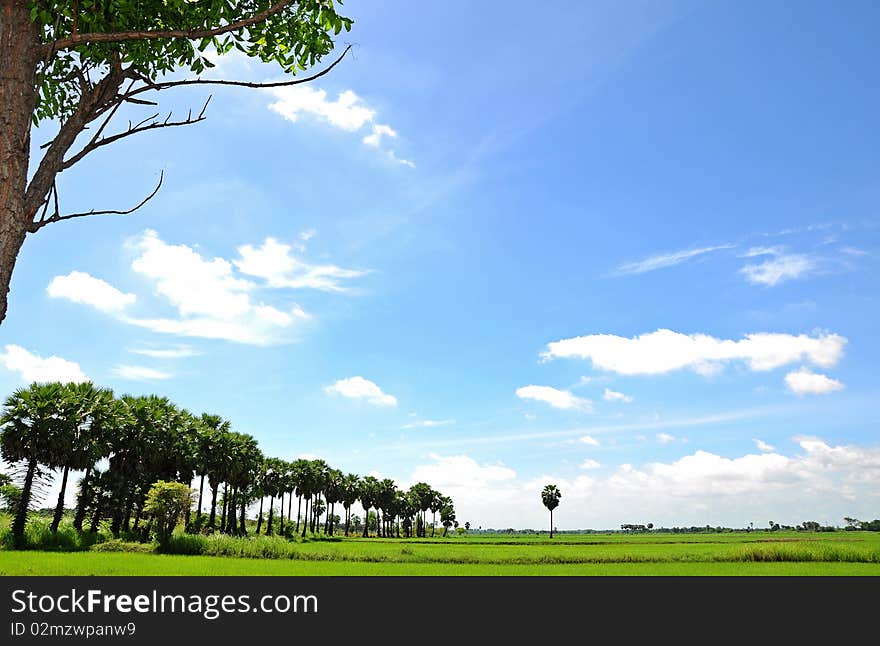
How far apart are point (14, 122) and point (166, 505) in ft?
141

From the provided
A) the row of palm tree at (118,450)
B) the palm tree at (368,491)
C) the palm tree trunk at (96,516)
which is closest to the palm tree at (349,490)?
the palm tree at (368,491)

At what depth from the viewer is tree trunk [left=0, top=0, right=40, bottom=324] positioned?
6090 mm

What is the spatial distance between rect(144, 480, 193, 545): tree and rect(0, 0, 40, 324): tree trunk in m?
41.6

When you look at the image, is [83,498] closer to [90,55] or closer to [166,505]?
[166,505]

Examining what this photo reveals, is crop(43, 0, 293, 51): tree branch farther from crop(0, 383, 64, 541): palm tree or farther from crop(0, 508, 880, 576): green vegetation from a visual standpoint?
crop(0, 383, 64, 541): palm tree

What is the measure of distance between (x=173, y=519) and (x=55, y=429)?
1025 cm

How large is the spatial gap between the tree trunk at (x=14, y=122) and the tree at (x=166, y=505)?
41575 mm

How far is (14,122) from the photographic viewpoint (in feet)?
20.3

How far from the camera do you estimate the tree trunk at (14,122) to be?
6090 mm

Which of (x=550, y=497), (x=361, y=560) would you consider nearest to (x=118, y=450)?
(x=361, y=560)

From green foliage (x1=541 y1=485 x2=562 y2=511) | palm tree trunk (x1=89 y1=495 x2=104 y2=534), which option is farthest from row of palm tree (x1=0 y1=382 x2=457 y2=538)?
green foliage (x1=541 y1=485 x2=562 y2=511)

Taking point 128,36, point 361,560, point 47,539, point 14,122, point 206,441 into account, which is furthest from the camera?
point 206,441
